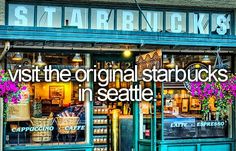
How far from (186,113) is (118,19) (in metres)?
3.02

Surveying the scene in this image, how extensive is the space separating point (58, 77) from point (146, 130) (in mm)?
2657

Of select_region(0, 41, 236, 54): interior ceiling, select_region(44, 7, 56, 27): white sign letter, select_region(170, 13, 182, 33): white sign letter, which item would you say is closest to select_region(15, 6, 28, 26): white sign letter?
select_region(44, 7, 56, 27): white sign letter

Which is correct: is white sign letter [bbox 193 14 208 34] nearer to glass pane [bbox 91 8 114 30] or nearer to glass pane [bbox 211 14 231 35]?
glass pane [bbox 211 14 231 35]

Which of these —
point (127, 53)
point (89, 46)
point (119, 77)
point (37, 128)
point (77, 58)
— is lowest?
point (37, 128)

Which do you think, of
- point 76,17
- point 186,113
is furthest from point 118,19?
point 186,113

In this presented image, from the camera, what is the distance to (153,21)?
12.0 meters

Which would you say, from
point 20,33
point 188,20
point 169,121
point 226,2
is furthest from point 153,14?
point 20,33

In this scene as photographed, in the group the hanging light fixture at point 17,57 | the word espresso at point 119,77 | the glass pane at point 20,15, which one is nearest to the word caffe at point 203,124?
the word espresso at point 119,77

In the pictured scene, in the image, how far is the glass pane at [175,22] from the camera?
12148mm

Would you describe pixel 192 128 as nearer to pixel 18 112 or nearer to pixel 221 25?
pixel 221 25

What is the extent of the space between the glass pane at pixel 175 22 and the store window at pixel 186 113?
2.34 ft

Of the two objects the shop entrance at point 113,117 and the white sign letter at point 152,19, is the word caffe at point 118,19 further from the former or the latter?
the shop entrance at point 113,117

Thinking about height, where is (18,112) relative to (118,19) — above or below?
below

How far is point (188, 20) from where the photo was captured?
12.3 meters
